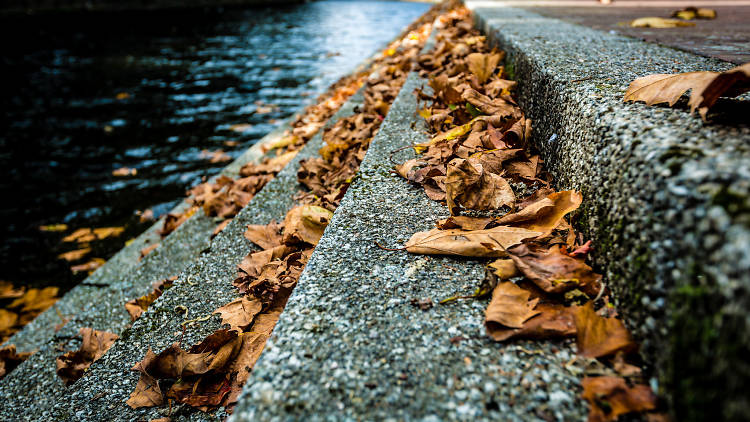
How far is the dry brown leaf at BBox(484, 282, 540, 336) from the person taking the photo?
2.59 ft

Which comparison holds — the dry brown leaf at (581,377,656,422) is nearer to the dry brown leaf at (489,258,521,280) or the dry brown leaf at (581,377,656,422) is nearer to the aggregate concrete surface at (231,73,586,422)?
the aggregate concrete surface at (231,73,586,422)

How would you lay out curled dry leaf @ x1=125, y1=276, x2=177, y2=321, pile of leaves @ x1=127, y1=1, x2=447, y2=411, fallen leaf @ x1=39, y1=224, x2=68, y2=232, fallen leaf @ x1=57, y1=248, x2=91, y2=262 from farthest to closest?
fallen leaf @ x1=39, y1=224, x2=68, y2=232
fallen leaf @ x1=57, y1=248, x2=91, y2=262
curled dry leaf @ x1=125, y1=276, x2=177, y2=321
pile of leaves @ x1=127, y1=1, x2=447, y2=411

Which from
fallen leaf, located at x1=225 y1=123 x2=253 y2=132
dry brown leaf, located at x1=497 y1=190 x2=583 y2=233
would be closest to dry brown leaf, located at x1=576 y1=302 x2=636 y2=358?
dry brown leaf, located at x1=497 y1=190 x2=583 y2=233

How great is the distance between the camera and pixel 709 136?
2.36 ft

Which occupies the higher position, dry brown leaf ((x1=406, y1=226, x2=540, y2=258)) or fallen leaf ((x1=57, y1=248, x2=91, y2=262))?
dry brown leaf ((x1=406, y1=226, x2=540, y2=258))

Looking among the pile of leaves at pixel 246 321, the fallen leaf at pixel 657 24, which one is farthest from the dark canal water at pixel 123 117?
the fallen leaf at pixel 657 24

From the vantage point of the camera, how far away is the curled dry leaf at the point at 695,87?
29.2 inches

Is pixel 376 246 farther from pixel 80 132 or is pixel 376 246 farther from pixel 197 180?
pixel 80 132

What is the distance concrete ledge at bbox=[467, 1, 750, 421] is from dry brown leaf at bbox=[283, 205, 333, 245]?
805 millimetres

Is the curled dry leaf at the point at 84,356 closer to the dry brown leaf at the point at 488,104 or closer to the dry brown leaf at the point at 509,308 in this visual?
the dry brown leaf at the point at 509,308

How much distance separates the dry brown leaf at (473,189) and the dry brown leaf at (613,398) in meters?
0.59

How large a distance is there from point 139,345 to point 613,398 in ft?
4.18

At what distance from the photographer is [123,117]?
20.6 ft

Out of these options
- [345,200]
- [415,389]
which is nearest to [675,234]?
[415,389]
